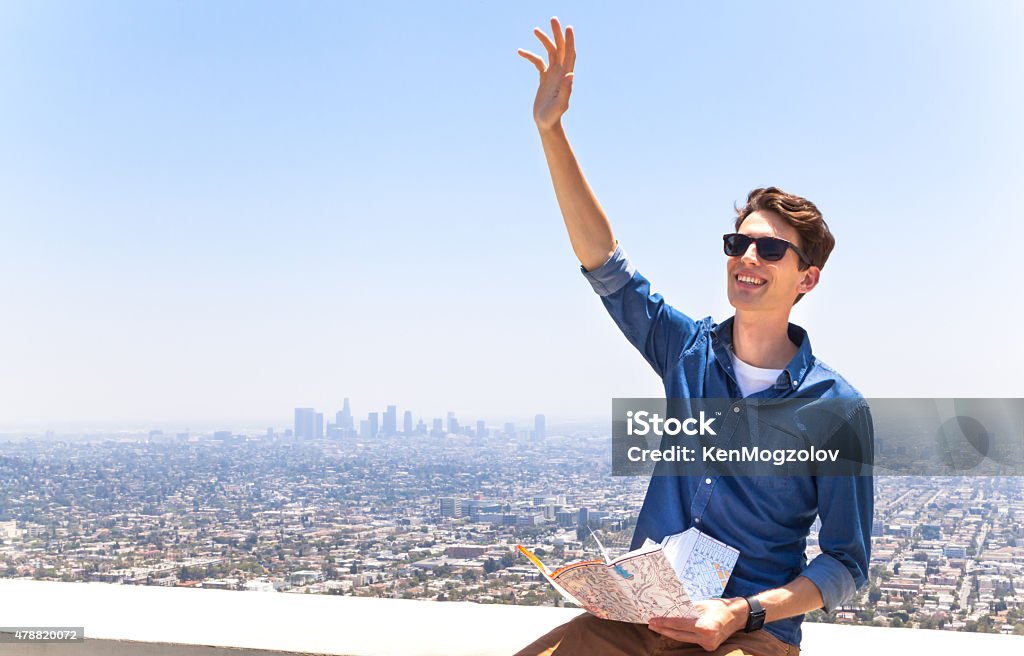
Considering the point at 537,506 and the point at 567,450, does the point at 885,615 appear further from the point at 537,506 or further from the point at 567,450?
the point at 567,450

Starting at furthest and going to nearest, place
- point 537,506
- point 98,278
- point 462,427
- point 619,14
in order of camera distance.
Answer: point 98,278
point 462,427
point 619,14
point 537,506

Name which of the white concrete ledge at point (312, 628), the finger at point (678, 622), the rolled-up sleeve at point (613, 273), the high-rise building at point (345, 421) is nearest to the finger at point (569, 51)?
the rolled-up sleeve at point (613, 273)

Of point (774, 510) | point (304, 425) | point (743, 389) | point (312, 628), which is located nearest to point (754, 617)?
point (774, 510)

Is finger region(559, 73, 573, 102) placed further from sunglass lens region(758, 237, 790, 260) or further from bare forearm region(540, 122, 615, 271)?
sunglass lens region(758, 237, 790, 260)

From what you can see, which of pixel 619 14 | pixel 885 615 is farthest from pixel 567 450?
pixel 885 615

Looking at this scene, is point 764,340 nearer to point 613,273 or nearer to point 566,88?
point 613,273

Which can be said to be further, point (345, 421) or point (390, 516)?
point (345, 421)

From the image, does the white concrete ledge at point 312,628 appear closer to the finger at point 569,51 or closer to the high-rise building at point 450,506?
the finger at point 569,51
